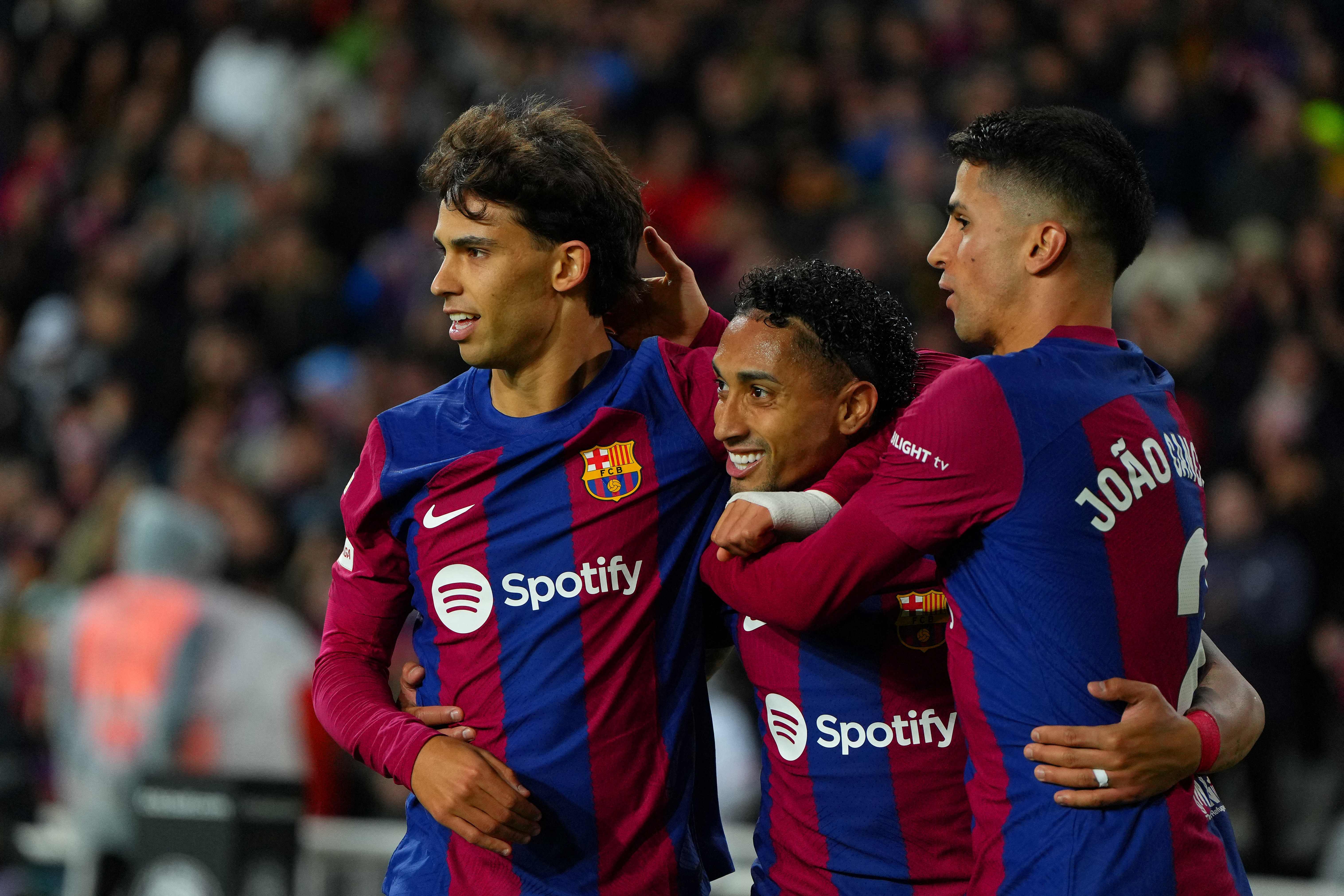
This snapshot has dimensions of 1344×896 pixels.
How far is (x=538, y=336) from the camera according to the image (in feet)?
10.3

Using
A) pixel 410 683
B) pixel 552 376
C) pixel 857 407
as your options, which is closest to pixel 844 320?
pixel 857 407

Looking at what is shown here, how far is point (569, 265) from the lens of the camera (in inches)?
125

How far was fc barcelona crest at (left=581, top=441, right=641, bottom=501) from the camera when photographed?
121 inches

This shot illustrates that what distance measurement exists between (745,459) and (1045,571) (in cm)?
62

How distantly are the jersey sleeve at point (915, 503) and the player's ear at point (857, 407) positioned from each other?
0.77 feet

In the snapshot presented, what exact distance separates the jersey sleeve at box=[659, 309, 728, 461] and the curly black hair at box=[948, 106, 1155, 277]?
68cm

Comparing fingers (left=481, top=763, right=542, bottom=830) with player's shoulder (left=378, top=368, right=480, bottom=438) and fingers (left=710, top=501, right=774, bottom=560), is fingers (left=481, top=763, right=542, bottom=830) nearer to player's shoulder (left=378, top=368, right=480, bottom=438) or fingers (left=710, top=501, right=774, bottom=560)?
fingers (left=710, top=501, right=774, bottom=560)

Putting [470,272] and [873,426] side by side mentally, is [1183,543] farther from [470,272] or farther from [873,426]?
[470,272]

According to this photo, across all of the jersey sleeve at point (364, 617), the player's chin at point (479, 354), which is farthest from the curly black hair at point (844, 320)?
the jersey sleeve at point (364, 617)

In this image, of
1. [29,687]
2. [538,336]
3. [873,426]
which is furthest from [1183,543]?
[29,687]

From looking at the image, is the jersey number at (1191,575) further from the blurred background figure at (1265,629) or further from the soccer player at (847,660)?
the blurred background figure at (1265,629)

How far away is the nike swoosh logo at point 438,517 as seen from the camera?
3.06m

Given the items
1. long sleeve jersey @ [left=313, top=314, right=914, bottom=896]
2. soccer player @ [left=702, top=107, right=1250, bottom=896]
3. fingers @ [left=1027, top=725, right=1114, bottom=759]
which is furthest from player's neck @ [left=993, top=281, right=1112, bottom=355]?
fingers @ [left=1027, top=725, right=1114, bottom=759]

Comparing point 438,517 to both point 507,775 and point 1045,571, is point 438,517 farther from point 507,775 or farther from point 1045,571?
→ point 1045,571
